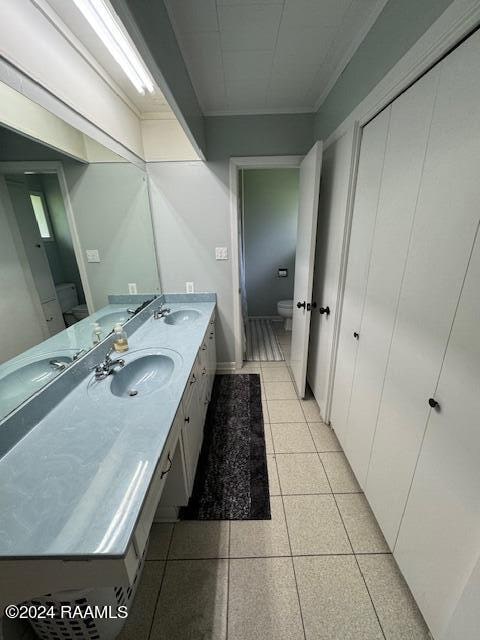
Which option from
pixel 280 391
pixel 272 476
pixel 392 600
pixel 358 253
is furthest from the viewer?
pixel 280 391

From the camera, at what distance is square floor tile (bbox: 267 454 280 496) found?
60.1 inches

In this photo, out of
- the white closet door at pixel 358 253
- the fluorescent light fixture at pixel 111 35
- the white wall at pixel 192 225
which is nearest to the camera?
the fluorescent light fixture at pixel 111 35

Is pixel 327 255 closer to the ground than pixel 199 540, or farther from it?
farther from it

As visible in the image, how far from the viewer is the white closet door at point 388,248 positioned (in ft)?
3.12

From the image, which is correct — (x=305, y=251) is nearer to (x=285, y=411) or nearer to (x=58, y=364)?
(x=285, y=411)

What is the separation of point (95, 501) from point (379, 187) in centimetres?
169

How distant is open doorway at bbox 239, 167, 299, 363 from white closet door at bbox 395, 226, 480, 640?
2440mm

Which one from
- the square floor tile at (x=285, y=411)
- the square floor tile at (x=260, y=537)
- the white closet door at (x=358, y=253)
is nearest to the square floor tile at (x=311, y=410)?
the square floor tile at (x=285, y=411)

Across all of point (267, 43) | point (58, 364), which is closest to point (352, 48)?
point (267, 43)

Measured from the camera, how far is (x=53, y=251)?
3.67 feet

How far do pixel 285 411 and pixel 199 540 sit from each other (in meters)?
1.15

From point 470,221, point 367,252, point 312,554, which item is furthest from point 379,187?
point 312,554

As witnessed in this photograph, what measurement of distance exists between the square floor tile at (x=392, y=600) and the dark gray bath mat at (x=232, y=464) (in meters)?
0.53

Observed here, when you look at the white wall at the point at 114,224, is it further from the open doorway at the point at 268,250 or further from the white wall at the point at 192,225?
the open doorway at the point at 268,250
